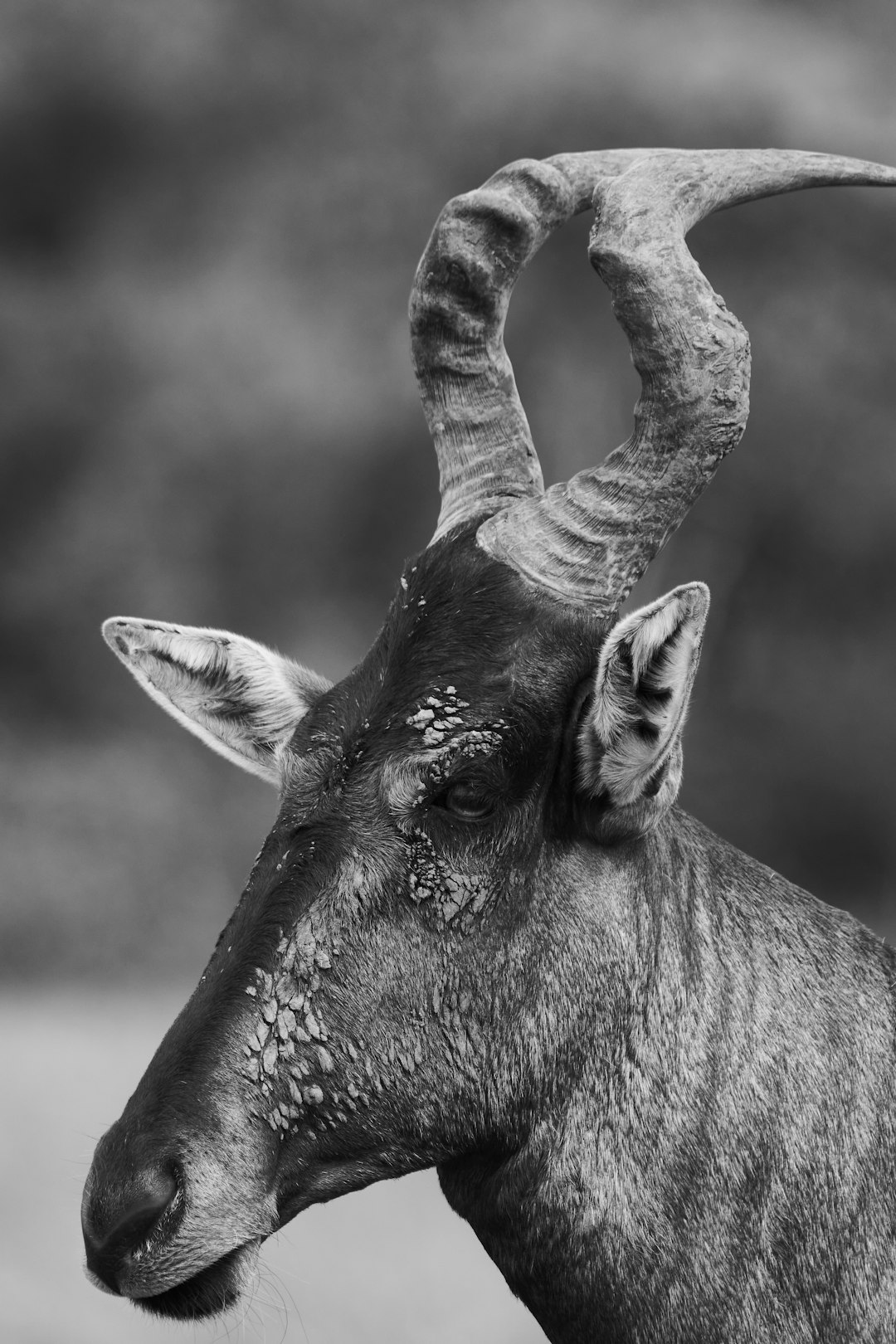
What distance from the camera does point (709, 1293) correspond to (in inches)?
133

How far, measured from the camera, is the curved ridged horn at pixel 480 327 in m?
3.72

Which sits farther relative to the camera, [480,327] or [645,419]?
[480,327]

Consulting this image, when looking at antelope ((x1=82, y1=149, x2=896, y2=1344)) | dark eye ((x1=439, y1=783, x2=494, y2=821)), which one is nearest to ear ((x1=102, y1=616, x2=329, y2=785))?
antelope ((x1=82, y1=149, x2=896, y2=1344))

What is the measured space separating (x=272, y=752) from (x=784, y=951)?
1.43 m

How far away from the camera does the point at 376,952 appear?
3.17 metres

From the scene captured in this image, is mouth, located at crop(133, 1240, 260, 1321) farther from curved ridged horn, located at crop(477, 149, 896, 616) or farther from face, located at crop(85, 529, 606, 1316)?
curved ridged horn, located at crop(477, 149, 896, 616)

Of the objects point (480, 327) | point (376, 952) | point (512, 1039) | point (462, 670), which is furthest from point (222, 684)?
point (512, 1039)

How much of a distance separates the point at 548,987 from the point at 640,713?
2.12 ft

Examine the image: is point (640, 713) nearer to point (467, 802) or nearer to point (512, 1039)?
point (467, 802)

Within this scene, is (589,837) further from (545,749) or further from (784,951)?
(784,951)

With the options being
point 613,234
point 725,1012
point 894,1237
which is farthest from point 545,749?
point 894,1237

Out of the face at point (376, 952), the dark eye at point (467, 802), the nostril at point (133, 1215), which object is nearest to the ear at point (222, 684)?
the face at point (376, 952)

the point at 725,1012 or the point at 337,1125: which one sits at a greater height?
the point at 725,1012

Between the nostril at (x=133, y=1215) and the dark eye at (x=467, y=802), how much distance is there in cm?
93
